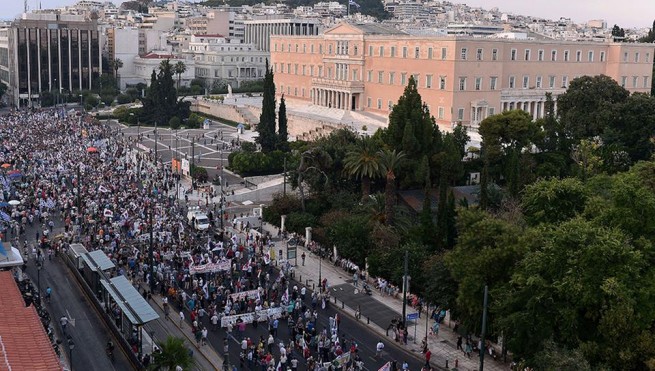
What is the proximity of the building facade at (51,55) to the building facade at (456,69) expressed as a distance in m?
48.0

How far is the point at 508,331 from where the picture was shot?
83.7 feet

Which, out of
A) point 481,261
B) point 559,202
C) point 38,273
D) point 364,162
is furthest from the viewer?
point 364,162

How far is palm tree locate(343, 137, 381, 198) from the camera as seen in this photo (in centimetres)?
4375

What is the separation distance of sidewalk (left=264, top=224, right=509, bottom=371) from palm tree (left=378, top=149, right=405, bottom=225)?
14.0 ft

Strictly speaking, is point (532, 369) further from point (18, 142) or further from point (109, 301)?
point (18, 142)

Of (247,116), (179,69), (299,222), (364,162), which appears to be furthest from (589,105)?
(179,69)

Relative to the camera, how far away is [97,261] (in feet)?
103

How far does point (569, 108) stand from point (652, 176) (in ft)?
81.4

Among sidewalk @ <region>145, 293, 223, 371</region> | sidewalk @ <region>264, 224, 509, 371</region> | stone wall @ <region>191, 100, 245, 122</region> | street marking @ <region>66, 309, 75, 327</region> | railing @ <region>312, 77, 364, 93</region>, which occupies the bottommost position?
sidewalk @ <region>264, 224, 509, 371</region>

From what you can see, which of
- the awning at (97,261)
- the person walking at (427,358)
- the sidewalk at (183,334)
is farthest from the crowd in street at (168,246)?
the person walking at (427,358)

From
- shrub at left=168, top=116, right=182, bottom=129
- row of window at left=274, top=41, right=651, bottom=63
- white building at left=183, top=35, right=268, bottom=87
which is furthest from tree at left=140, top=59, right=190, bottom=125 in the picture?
white building at left=183, top=35, right=268, bottom=87

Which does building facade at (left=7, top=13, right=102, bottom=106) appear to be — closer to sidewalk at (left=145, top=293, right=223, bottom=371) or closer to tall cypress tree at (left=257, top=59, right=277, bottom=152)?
tall cypress tree at (left=257, top=59, right=277, bottom=152)

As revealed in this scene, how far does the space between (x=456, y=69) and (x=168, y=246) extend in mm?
39806

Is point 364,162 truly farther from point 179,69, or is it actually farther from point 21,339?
point 179,69
